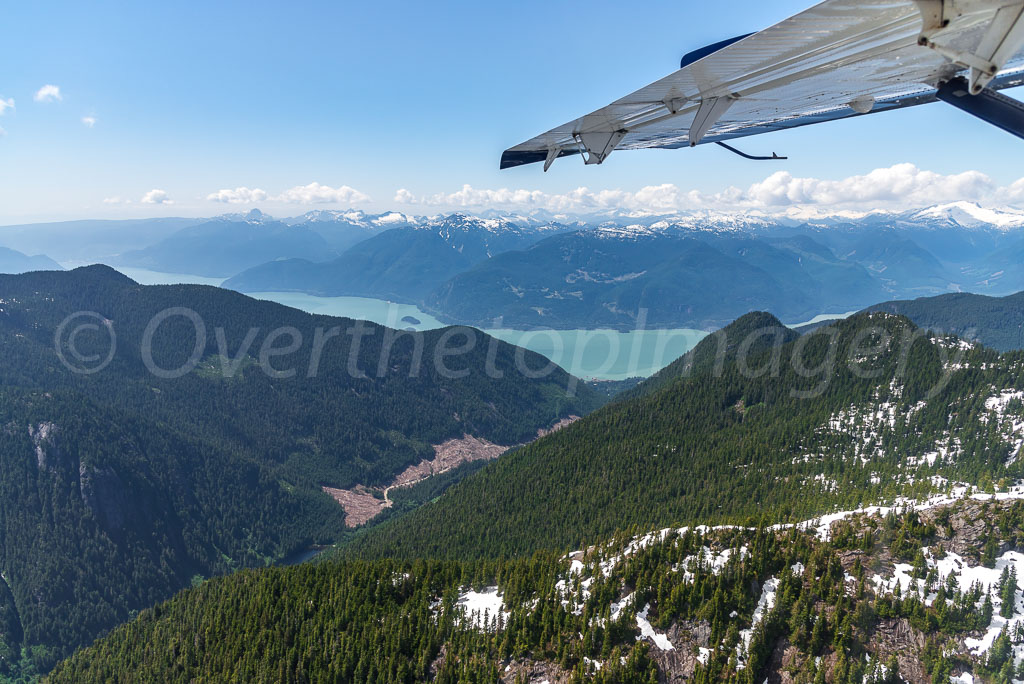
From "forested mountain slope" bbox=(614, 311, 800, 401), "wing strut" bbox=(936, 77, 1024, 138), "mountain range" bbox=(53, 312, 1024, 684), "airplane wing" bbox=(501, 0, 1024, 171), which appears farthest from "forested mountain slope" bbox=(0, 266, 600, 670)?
"wing strut" bbox=(936, 77, 1024, 138)

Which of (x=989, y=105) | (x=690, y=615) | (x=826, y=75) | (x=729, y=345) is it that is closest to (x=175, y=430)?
(x=690, y=615)

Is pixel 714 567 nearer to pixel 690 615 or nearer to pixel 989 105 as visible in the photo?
pixel 690 615

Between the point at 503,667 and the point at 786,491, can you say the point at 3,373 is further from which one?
the point at 786,491

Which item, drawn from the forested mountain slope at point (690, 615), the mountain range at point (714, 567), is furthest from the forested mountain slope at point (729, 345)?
the forested mountain slope at point (690, 615)

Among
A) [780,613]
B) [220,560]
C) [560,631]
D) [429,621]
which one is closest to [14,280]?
[220,560]

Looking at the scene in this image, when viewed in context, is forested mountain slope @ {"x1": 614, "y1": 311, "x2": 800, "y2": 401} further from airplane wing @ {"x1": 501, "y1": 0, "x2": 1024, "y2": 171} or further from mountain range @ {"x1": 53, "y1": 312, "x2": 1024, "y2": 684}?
airplane wing @ {"x1": 501, "y1": 0, "x2": 1024, "y2": 171}

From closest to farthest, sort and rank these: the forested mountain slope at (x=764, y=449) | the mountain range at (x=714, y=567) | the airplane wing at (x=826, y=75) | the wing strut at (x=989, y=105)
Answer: the airplane wing at (x=826, y=75), the wing strut at (x=989, y=105), the mountain range at (x=714, y=567), the forested mountain slope at (x=764, y=449)

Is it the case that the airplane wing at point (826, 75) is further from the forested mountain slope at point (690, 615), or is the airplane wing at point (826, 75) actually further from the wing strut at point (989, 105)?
the forested mountain slope at point (690, 615)

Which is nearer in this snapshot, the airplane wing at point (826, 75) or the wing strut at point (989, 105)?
the airplane wing at point (826, 75)
